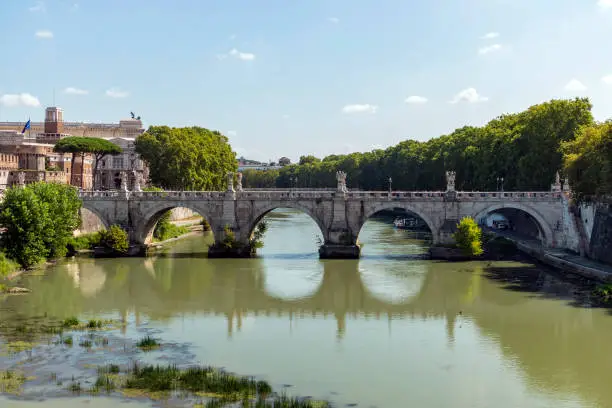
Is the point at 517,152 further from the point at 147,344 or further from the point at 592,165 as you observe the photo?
the point at 147,344

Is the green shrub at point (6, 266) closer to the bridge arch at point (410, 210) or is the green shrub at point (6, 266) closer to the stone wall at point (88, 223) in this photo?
the stone wall at point (88, 223)

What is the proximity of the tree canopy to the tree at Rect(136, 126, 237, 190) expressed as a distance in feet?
89.1

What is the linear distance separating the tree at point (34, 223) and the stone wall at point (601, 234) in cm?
3406

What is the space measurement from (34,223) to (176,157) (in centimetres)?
3182

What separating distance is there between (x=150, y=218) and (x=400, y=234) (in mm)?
27248

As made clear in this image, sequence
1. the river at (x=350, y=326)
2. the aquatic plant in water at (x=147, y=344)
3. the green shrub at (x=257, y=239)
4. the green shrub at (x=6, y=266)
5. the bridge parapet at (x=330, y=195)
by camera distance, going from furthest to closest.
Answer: the green shrub at (x=257, y=239)
the bridge parapet at (x=330, y=195)
the green shrub at (x=6, y=266)
the aquatic plant in water at (x=147, y=344)
the river at (x=350, y=326)

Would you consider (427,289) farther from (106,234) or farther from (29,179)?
(29,179)

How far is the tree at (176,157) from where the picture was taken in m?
75.2

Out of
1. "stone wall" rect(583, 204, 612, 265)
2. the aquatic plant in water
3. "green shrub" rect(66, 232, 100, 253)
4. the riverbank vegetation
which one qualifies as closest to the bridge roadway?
"green shrub" rect(66, 232, 100, 253)

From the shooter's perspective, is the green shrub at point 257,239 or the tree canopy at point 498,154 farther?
the tree canopy at point 498,154

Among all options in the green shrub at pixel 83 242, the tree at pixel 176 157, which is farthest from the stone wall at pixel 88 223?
the tree at pixel 176 157

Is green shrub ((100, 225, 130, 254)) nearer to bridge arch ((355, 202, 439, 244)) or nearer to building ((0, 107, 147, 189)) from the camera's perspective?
building ((0, 107, 147, 189))

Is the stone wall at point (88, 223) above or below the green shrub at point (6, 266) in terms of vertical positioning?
above

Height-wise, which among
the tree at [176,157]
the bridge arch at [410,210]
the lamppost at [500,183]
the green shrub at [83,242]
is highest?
the tree at [176,157]
